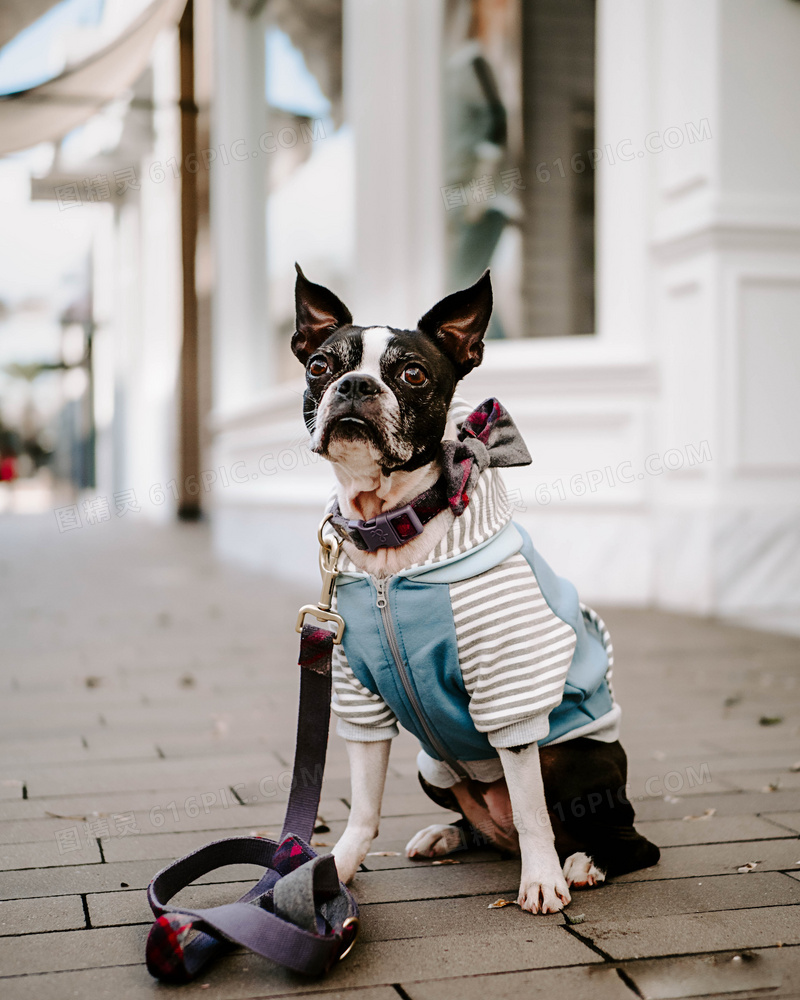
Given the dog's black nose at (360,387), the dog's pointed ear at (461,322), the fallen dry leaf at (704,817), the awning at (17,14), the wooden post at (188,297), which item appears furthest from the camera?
the wooden post at (188,297)

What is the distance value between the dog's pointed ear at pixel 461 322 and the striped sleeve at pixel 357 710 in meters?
0.62

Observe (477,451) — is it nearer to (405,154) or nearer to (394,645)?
(394,645)

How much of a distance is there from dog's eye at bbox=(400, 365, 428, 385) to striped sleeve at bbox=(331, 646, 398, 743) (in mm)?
538

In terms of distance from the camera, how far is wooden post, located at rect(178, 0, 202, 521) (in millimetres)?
13992

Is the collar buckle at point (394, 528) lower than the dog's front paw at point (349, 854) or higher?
higher

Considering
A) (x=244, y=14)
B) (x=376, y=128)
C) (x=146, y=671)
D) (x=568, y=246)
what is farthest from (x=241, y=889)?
(x=244, y=14)

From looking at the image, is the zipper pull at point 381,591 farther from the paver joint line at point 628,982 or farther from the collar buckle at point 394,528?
the paver joint line at point 628,982

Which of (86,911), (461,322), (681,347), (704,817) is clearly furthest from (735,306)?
(86,911)

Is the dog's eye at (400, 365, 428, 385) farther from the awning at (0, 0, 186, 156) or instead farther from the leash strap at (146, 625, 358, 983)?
the awning at (0, 0, 186, 156)

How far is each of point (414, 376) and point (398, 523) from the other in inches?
10.7

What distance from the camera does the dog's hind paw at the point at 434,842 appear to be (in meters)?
2.25

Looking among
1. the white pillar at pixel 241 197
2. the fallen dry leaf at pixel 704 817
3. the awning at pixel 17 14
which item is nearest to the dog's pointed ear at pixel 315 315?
the fallen dry leaf at pixel 704 817

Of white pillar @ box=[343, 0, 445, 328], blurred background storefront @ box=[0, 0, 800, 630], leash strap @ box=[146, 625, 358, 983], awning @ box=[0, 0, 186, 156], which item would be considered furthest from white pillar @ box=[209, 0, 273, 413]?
leash strap @ box=[146, 625, 358, 983]

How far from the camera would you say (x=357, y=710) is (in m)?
2.03
